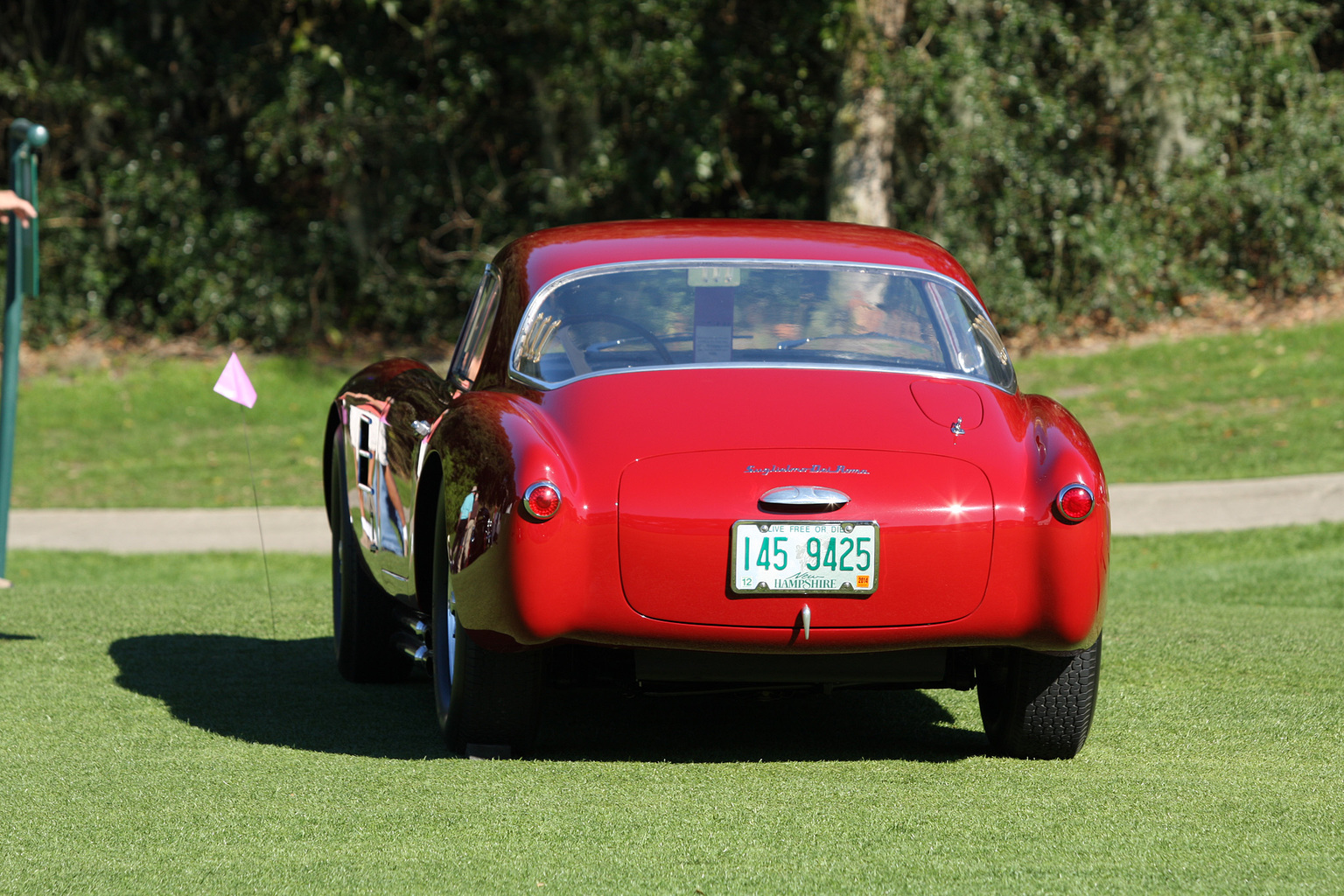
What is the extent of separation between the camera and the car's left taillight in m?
4.28

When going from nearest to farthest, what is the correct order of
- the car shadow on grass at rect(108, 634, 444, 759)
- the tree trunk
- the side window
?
the car shadow on grass at rect(108, 634, 444, 759), the side window, the tree trunk

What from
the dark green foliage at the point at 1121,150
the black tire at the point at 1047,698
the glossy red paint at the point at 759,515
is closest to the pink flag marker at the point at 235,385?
the glossy red paint at the point at 759,515

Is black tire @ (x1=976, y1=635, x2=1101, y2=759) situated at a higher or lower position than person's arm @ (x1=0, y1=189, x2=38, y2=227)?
lower

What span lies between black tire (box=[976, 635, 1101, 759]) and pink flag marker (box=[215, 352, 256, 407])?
3709 mm

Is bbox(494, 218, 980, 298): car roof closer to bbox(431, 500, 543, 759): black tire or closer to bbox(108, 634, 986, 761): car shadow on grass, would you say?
bbox(431, 500, 543, 759): black tire

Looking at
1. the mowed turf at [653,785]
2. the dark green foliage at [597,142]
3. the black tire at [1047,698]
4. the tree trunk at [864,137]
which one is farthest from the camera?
the dark green foliage at [597,142]

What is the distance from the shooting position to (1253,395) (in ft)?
53.5

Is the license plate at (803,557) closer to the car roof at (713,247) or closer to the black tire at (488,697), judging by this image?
the black tire at (488,697)

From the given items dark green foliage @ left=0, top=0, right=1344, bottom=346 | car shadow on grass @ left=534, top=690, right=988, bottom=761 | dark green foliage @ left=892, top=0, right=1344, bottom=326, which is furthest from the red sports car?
dark green foliage @ left=892, top=0, right=1344, bottom=326

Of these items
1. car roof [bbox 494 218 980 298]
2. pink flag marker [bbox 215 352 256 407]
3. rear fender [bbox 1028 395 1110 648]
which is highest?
car roof [bbox 494 218 980 298]

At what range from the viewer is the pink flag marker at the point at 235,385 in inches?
279

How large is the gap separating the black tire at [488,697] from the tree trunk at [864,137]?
45.1 ft

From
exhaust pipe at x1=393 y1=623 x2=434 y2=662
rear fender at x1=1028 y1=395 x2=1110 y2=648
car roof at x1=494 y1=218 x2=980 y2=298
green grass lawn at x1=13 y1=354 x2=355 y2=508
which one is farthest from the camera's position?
green grass lawn at x1=13 y1=354 x2=355 y2=508

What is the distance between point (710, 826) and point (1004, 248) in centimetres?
1543
